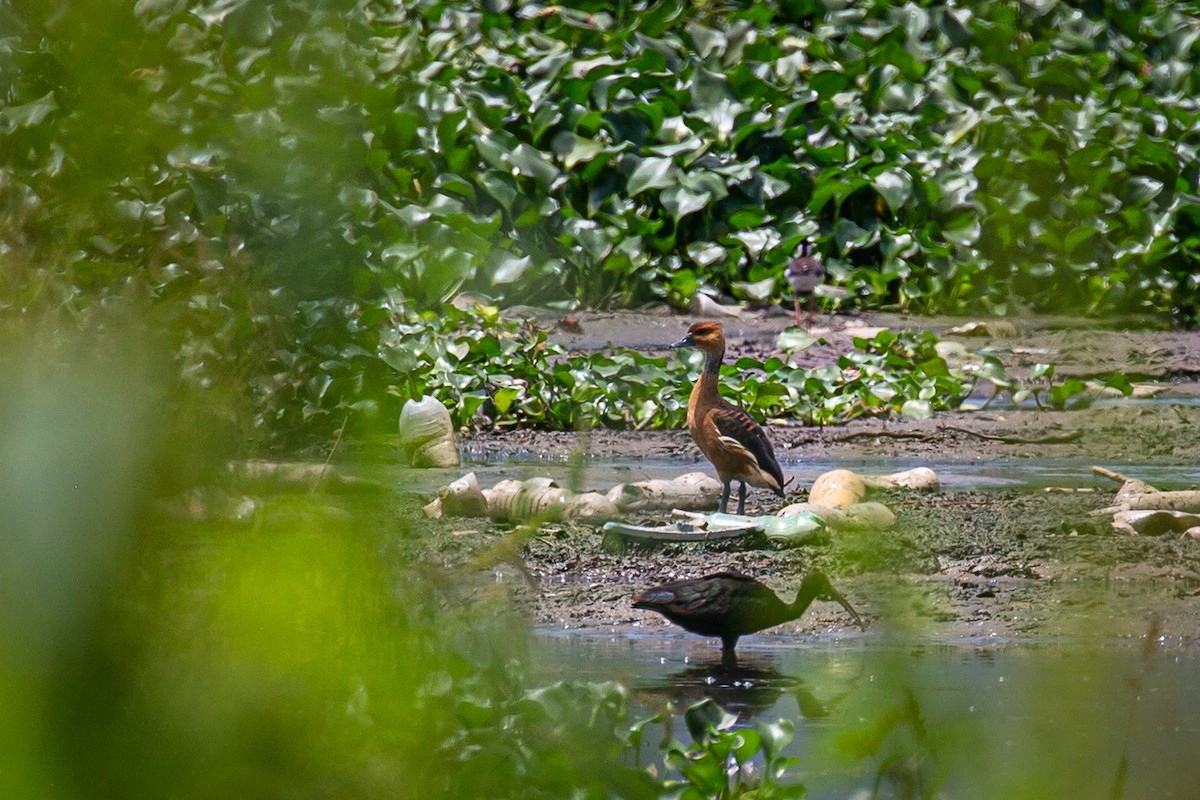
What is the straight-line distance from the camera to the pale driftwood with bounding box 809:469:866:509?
5602 millimetres

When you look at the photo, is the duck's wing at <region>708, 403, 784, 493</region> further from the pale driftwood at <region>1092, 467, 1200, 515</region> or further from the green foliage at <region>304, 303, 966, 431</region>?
the green foliage at <region>304, 303, 966, 431</region>

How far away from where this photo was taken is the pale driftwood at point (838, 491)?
560 centimetres

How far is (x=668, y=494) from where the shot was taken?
5.95 metres

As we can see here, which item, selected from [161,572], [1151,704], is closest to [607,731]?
[161,572]

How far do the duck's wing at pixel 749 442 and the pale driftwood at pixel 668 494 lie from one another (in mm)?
247

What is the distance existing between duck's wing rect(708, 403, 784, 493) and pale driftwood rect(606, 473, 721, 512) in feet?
0.81

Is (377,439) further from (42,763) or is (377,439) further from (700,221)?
(700,221)

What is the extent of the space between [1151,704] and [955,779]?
2574mm

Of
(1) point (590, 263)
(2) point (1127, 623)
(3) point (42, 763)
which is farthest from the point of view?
(1) point (590, 263)

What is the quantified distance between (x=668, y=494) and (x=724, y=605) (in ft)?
5.55

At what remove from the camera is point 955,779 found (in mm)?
1325

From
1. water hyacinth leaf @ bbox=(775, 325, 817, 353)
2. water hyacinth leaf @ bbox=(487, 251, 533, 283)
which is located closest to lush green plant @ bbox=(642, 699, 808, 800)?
water hyacinth leaf @ bbox=(775, 325, 817, 353)

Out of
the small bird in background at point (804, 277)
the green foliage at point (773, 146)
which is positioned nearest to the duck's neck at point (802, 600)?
the green foliage at point (773, 146)

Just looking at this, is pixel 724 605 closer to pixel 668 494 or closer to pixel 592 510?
pixel 592 510
